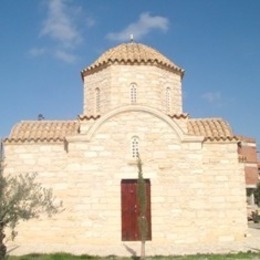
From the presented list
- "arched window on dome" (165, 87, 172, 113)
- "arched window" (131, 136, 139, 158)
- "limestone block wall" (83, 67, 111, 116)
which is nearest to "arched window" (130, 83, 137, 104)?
"limestone block wall" (83, 67, 111, 116)

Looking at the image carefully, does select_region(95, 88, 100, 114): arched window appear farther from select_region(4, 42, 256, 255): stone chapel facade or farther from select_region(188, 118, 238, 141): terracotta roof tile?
select_region(188, 118, 238, 141): terracotta roof tile

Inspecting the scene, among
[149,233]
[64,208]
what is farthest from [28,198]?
[149,233]

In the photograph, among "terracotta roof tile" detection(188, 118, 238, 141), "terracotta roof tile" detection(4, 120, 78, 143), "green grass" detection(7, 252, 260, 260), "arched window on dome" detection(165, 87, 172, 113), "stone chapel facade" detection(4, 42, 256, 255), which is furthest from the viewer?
"arched window on dome" detection(165, 87, 172, 113)

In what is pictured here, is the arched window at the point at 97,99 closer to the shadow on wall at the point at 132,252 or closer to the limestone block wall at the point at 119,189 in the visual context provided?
the limestone block wall at the point at 119,189

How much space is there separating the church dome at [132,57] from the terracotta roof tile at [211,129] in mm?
2630

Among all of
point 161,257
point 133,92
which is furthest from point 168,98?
point 161,257

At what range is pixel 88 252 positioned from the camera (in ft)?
46.7

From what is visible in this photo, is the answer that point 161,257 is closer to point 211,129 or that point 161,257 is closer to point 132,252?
point 132,252

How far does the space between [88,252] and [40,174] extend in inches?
177

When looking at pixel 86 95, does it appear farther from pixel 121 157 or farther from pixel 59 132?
pixel 121 157

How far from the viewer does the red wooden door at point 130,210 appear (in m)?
16.3

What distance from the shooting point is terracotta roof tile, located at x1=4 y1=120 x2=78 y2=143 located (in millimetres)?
17531

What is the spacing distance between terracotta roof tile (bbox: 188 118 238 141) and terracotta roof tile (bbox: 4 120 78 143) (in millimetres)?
5261

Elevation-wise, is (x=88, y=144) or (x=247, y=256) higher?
(x=88, y=144)
